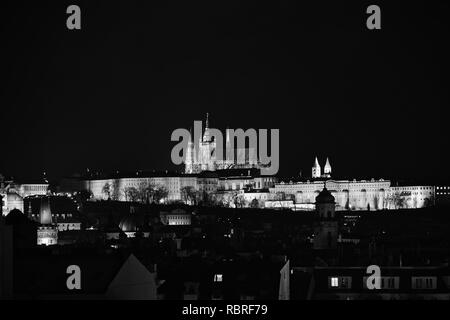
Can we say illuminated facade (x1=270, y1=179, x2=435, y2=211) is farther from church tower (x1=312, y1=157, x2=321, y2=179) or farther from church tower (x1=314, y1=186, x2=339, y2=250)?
church tower (x1=314, y1=186, x2=339, y2=250)

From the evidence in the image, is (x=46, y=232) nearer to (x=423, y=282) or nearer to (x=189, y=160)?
(x=423, y=282)

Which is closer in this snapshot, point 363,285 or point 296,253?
point 363,285

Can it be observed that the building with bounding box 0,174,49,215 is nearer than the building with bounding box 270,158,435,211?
Yes

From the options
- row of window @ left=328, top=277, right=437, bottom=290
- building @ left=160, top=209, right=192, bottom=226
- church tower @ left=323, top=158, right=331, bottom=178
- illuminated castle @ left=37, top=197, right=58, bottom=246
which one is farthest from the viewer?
church tower @ left=323, top=158, right=331, bottom=178

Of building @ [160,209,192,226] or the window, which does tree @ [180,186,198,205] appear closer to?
building @ [160,209,192,226]

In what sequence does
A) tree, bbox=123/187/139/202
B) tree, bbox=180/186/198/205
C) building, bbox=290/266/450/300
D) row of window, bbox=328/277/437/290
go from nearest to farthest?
building, bbox=290/266/450/300 < row of window, bbox=328/277/437/290 < tree, bbox=180/186/198/205 < tree, bbox=123/187/139/202

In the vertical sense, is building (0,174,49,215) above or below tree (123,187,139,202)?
above

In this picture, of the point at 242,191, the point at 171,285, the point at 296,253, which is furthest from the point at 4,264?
the point at 242,191

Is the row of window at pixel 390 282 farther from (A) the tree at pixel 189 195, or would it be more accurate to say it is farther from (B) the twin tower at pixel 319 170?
(B) the twin tower at pixel 319 170

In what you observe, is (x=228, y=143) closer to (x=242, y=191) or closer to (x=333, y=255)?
(x=242, y=191)

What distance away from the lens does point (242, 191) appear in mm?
177625

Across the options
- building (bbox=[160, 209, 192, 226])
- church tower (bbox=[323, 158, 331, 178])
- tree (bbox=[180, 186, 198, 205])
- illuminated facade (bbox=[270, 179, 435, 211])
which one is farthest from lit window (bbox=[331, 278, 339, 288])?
church tower (bbox=[323, 158, 331, 178])

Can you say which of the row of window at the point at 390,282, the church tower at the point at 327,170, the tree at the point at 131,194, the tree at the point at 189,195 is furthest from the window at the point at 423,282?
the church tower at the point at 327,170
